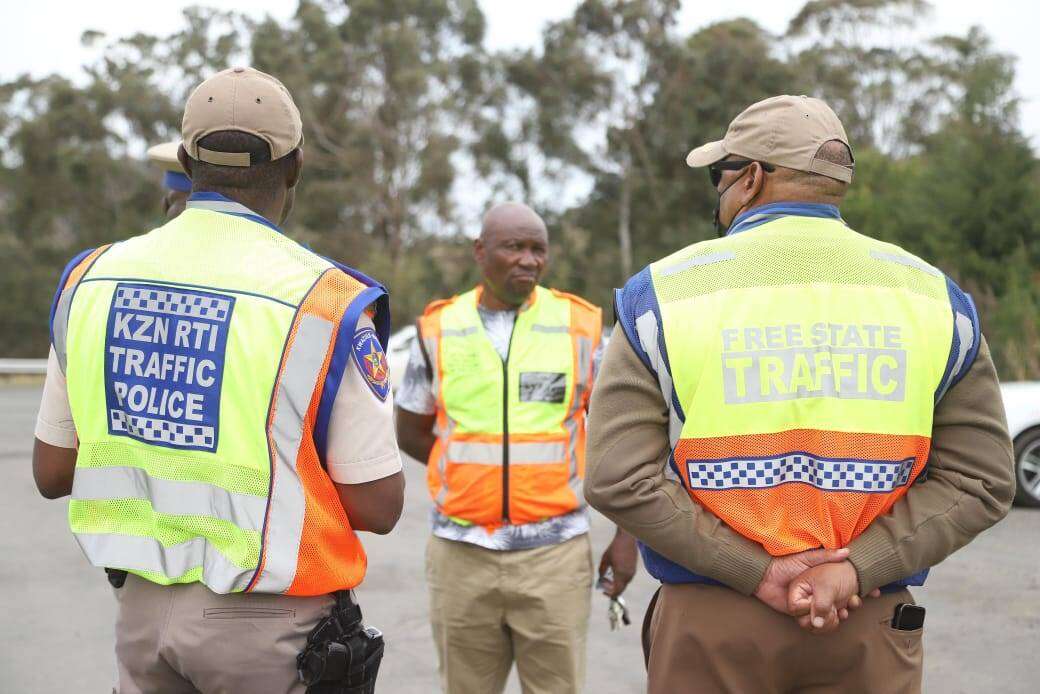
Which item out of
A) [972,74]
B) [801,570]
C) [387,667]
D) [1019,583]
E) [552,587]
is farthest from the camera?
[972,74]

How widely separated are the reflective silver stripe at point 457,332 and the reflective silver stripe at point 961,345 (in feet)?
6.89

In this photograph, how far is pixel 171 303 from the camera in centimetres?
235

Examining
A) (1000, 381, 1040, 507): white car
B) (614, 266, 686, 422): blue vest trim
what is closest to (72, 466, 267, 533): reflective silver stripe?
(614, 266, 686, 422): blue vest trim

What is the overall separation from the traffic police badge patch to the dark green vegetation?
26.8 metres

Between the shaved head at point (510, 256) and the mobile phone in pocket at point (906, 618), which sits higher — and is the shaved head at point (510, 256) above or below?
above

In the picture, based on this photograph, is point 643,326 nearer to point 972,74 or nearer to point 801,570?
point 801,570

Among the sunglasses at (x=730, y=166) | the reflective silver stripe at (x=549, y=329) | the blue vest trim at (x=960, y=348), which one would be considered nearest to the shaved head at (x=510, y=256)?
the reflective silver stripe at (x=549, y=329)

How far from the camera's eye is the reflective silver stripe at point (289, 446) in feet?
7.53

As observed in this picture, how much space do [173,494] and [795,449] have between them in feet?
4.28

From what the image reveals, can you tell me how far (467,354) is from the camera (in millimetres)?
4234

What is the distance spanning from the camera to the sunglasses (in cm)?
262

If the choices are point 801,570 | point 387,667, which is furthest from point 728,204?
point 387,667

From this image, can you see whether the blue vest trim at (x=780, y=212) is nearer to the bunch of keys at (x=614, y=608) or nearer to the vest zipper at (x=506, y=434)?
the vest zipper at (x=506, y=434)

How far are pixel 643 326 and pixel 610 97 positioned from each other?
3086cm
